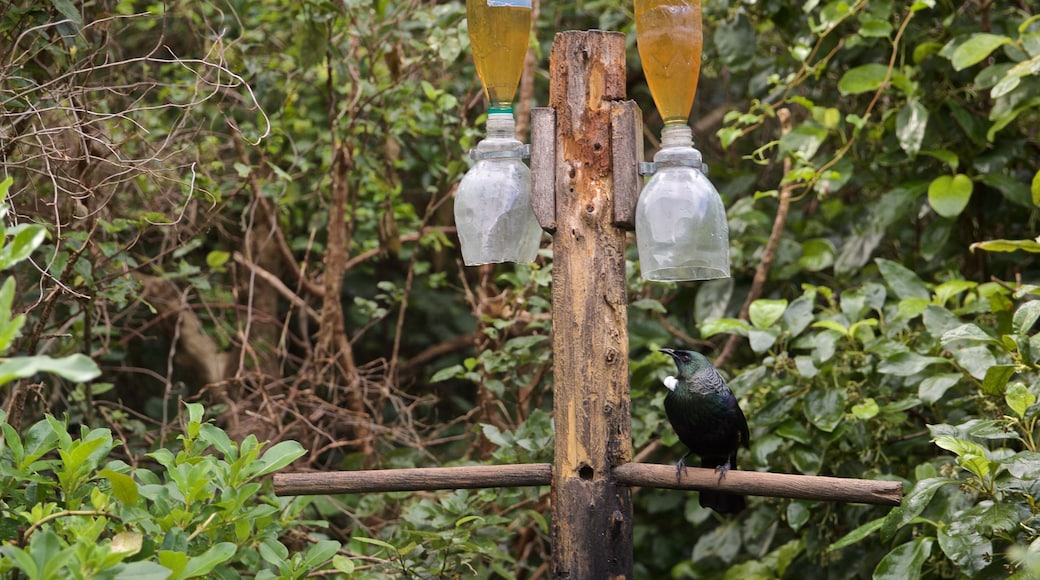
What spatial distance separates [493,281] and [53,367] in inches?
90.2

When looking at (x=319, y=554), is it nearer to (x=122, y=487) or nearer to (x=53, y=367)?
(x=122, y=487)

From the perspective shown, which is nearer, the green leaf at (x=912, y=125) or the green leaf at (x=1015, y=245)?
the green leaf at (x=1015, y=245)

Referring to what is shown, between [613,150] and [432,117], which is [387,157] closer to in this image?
[432,117]

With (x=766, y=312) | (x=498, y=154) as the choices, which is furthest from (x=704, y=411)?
(x=766, y=312)

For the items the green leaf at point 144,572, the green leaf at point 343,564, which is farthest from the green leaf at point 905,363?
the green leaf at point 144,572

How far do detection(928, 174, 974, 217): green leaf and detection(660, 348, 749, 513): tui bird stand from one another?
135 cm

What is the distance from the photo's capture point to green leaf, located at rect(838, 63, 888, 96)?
3170 millimetres

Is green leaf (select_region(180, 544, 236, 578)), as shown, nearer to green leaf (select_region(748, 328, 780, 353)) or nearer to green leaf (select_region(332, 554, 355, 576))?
green leaf (select_region(332, 554, 355, 576))

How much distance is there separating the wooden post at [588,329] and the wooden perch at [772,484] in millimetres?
55

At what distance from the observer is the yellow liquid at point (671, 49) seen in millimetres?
1896

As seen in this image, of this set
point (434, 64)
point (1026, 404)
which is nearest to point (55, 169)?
point (434, 64)

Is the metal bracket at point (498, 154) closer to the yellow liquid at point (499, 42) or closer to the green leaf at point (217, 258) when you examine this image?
the yellow liquid at point (499, 42)

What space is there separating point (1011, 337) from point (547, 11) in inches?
97.1

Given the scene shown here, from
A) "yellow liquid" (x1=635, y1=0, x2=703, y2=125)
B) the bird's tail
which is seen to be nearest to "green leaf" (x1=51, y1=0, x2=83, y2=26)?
"yellow liquid" (x1=635, y1=0, x2=703, y2=125)
